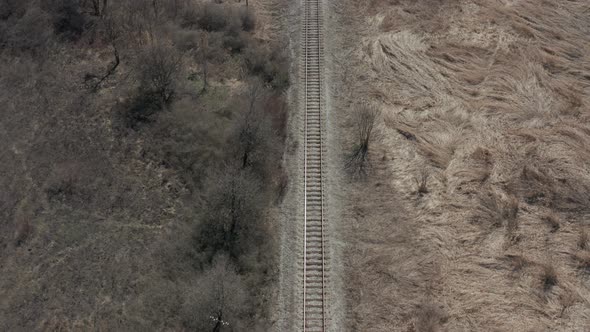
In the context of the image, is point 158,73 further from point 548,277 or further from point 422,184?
point 548,277

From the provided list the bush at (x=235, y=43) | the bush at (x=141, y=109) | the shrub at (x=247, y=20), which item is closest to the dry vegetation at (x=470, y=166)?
the shrub at (x=247, y=20)

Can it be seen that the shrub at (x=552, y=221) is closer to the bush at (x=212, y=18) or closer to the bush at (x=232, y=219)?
the bush at (x=232, y=219)

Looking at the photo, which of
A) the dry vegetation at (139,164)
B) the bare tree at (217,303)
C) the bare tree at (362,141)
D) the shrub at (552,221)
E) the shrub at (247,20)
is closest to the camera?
the bare tree at (217,303)

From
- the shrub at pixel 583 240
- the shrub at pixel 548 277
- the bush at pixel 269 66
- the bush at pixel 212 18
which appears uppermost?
the bush at pixel 212 18

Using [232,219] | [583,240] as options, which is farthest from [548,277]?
[232,219]

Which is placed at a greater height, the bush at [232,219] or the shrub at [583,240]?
the shrub at [583,240]

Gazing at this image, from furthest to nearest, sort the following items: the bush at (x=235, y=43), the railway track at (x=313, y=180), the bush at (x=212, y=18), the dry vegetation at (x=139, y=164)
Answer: the bush at (x=212, y=18) → the bush at (x=235, y=43) → the railway track at (x=313, y=180) → the dry vegetation at (x=139, y=164)

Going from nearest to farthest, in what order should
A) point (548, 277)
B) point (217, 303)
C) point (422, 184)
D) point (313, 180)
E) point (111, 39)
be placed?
1. point (217, 303)
2. point (548, 277)
3. point (422, 184)
4. point (313, 180)
5. point (111, 39)
